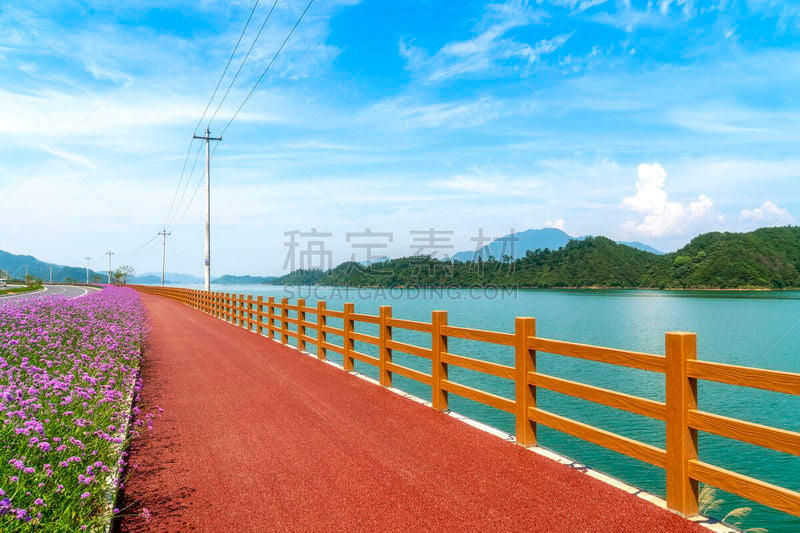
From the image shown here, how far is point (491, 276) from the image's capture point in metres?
155

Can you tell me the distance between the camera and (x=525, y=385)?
5285mm

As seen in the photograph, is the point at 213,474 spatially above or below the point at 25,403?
below

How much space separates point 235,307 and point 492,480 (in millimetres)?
17877

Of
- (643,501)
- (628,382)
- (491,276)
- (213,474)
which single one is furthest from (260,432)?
(491,276)

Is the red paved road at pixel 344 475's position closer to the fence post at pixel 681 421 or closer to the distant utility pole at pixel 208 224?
the fence post at pixel 681 421

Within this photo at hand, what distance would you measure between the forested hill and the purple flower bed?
427ft

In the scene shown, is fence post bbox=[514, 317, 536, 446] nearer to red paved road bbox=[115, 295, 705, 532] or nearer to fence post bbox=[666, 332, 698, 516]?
red paved road bbox=[115, 295, 705, 532]

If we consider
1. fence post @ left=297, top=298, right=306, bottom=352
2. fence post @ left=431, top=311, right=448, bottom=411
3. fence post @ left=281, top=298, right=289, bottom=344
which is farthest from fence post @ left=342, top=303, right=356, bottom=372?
fence post @ left=281, top=298, right=289, bottom=344

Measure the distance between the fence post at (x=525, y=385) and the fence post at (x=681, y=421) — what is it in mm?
1617

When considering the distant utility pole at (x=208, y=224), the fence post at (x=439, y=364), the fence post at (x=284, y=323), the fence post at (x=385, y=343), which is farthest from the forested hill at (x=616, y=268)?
the fence post at (x=439, y=364)

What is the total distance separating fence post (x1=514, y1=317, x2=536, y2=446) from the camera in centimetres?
525

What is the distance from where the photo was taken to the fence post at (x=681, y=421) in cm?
368

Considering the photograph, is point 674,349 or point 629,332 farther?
point 629,332

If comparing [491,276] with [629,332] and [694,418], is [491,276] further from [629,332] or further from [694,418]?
[694,418]
